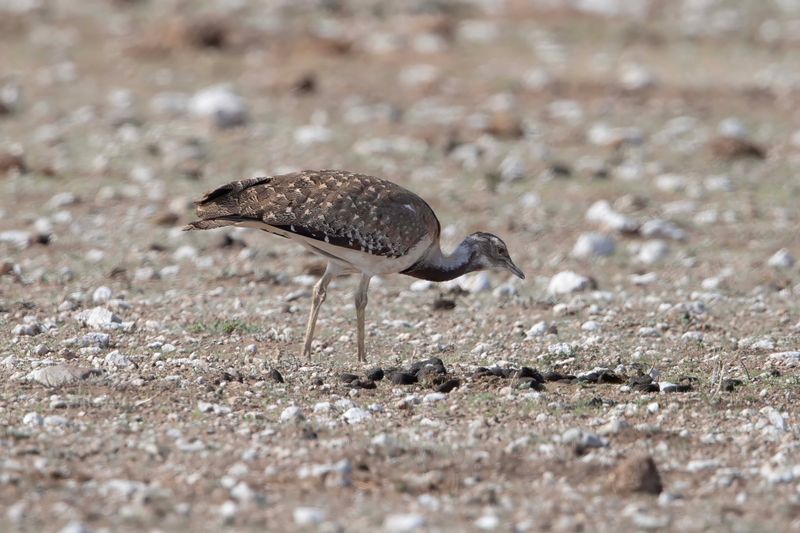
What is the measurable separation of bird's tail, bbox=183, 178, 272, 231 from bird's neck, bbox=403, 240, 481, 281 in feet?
4.78

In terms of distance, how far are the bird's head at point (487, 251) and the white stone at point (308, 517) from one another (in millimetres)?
4345

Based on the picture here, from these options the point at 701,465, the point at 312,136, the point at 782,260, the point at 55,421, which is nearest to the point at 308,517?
the point at 55,421

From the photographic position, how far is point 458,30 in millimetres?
24656

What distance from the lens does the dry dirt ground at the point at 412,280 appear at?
6773mm

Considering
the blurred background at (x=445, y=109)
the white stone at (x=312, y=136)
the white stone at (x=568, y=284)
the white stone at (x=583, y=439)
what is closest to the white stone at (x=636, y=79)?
the blurred background at (x=445, y=109)

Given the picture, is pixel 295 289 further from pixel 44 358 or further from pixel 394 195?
pixel 44 358

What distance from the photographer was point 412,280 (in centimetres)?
1246

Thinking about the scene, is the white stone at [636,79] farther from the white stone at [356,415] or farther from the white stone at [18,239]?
the white stone at [356,415]

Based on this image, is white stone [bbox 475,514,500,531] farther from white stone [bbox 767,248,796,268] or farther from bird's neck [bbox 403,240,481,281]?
white stone [bbox 767,248,796,268]

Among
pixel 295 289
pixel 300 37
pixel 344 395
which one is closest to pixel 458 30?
pixel 300 37

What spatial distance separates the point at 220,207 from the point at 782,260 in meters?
6.15

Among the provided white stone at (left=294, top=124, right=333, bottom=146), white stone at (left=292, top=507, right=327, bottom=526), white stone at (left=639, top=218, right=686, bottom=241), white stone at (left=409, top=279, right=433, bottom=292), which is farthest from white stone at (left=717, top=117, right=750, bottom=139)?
white stone at (left=292, top=507, right=327, bottom=526)

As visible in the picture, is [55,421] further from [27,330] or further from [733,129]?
[733,129]

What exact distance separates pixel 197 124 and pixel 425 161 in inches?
141
